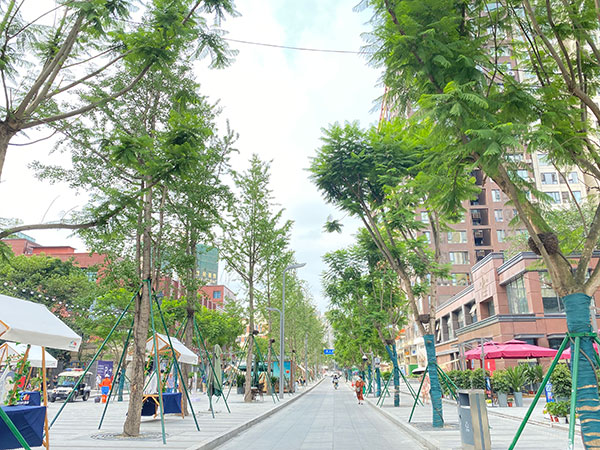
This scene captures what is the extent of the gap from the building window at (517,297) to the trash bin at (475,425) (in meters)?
33.9

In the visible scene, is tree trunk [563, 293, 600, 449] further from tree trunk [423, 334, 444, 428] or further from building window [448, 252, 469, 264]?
building window [448, 252, 469, 264]

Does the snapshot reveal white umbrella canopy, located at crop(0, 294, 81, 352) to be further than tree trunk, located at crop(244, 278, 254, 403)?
No

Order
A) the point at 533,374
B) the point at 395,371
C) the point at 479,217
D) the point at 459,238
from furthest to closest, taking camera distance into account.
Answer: the point at 479,217 → the point at 459,238 → the point at 533,374 → the point at 395,371

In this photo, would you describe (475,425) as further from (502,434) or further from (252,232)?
(252,232)

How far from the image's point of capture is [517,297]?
4078 centimetres

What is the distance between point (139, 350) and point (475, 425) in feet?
27.9

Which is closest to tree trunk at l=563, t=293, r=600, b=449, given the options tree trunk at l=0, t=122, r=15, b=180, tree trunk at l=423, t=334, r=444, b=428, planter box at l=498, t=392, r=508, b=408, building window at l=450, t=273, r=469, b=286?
tree trunk at l=423, t=334, r=444, b=428

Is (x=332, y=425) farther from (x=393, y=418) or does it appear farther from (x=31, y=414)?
(x=31, y=414)

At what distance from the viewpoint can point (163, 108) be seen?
1500cm

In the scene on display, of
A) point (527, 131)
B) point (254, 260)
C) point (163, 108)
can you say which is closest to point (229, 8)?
point (527, 131)

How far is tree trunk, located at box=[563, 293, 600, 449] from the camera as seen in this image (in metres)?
6.22

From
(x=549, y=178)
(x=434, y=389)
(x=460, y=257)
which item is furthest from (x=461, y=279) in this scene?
(x=434, y=389)

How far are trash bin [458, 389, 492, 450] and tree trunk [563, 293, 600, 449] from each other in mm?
2959

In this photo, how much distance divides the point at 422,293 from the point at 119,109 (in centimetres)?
1748
